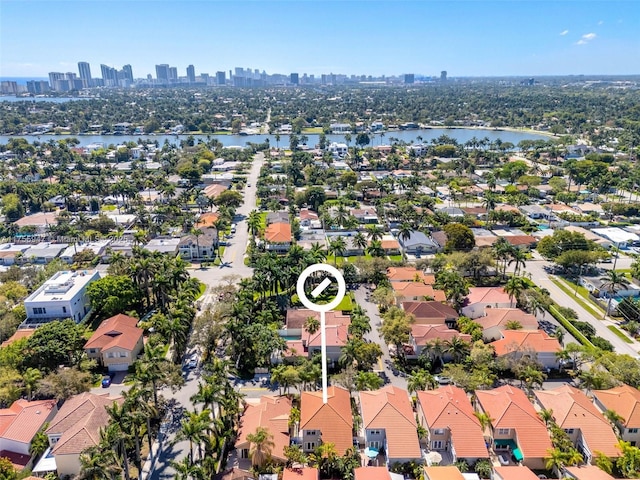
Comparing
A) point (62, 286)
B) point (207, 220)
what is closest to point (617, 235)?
point (207, 220)

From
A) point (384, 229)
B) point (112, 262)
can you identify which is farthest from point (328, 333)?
point (384, 229)

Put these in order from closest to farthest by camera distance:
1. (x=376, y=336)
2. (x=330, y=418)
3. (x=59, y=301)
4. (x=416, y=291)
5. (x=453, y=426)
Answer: (x=453, y=426) < (x=330, y=418) < (x=59, y=301) < (x=376, y=336) < (x=416, y=291)

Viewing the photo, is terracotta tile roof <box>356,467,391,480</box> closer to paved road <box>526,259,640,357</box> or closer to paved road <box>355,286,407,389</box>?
paved road <box>355,286,407,389</box>

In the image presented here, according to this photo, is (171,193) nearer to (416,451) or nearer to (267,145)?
(267,145)

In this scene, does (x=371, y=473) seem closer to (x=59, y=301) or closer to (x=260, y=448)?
(x=260, y=448)

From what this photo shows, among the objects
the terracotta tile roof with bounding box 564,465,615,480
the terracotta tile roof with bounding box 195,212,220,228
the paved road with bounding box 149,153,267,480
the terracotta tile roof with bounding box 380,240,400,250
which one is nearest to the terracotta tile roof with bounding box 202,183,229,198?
the paved road with bounding box 149,153,267,480
